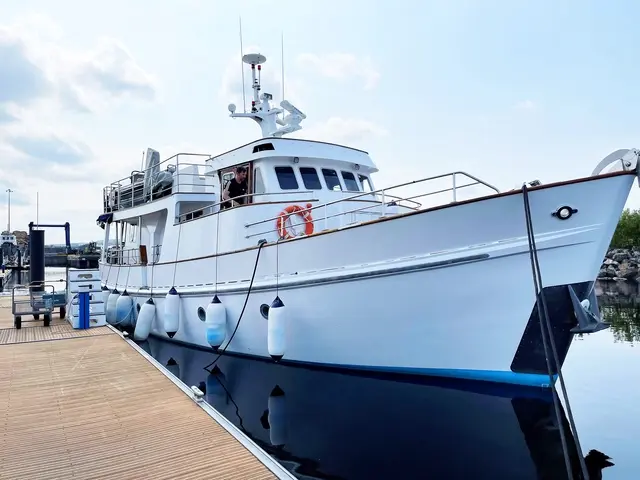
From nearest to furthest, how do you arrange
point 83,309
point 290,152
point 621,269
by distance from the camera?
1. point 290,152
2. point 83,309
3. point 621,269

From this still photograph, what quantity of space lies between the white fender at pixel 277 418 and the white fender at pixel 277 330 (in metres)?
0.55

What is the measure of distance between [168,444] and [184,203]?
25.8 feet

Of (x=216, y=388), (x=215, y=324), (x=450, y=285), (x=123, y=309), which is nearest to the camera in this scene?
(x=450, y=285)

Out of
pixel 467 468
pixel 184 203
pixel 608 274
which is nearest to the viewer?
pixel 467 468

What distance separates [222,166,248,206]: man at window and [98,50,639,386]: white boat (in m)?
0.20

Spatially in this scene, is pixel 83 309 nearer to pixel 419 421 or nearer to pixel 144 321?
pixel 144 321

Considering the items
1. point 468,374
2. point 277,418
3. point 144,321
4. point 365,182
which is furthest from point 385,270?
point 144,321

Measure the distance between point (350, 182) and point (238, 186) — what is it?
8.12 feet

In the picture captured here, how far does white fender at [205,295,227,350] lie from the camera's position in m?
8.72

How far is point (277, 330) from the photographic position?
7.43 meters

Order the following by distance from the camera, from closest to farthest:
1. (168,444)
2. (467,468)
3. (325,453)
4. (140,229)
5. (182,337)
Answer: (168,444) < (467,468) < (325,453) < (182,337) < (140,229)

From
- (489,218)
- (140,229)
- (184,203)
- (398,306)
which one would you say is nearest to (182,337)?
(184,203)

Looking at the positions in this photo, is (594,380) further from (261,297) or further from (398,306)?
(261,297)

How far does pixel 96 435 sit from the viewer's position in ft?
14.5
